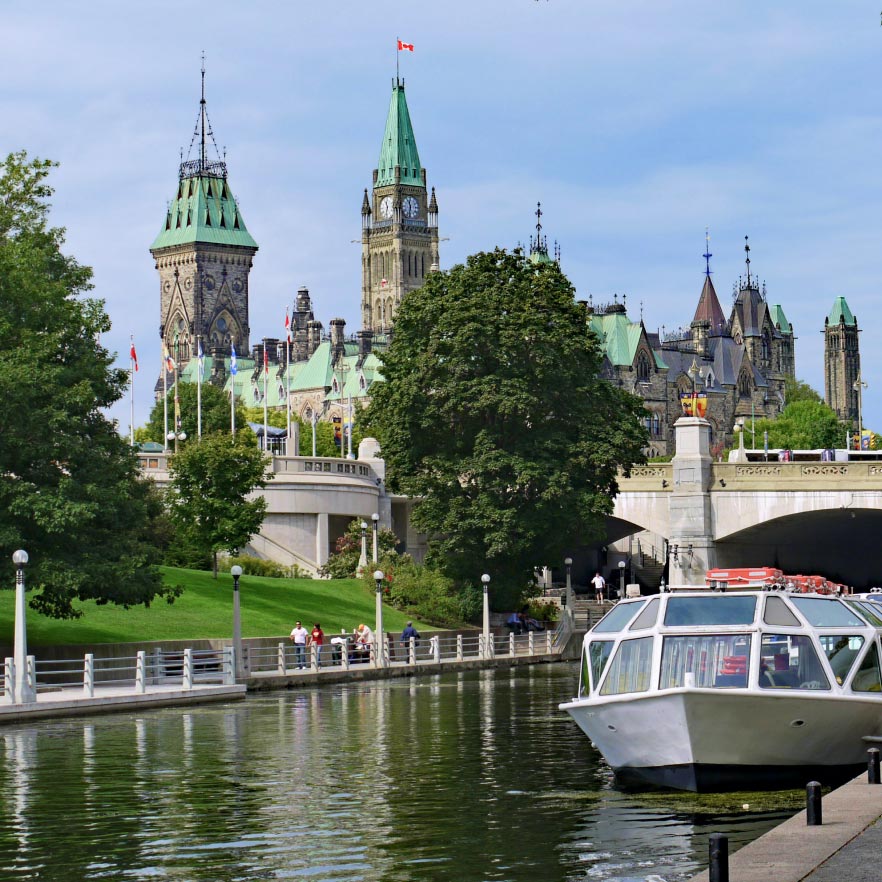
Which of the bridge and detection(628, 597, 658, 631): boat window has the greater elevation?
the bridge

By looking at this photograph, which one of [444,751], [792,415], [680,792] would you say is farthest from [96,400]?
[792,415]

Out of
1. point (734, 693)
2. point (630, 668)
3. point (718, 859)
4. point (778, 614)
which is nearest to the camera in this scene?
point (718, 859)

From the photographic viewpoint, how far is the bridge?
257 ft

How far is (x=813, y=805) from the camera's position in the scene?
16.7 metres

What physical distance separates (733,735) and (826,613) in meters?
3.30

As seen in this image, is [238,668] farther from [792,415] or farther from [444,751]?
[792,415]

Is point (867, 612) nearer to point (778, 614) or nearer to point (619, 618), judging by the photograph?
point (778, 614)

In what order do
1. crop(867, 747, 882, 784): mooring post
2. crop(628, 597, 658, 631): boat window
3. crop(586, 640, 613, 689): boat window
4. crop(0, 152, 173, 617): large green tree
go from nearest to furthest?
crop(867, 747, 882, 784): mooring post, crop(628, 597, 658, 631): boat window, crop(586, 640, 613, 689): boat window, crop(0, 152, 173, 617): large green tree

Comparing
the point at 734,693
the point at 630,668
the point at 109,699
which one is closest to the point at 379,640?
the point at 109,699

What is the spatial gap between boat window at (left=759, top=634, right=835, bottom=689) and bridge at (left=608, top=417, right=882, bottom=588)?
5502cm

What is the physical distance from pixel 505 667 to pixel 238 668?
48.3 feet

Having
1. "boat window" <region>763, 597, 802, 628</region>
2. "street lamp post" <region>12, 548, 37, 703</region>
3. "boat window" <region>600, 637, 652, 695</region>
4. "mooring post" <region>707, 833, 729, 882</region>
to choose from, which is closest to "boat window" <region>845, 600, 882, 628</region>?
"boat window" <region>763, 597, 802, 628</region>

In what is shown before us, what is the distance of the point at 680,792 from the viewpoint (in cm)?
2350

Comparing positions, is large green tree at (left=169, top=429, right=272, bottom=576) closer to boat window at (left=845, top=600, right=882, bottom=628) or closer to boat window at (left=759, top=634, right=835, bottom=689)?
boat window at (left=845, top=600, right=882, bottom=628)
